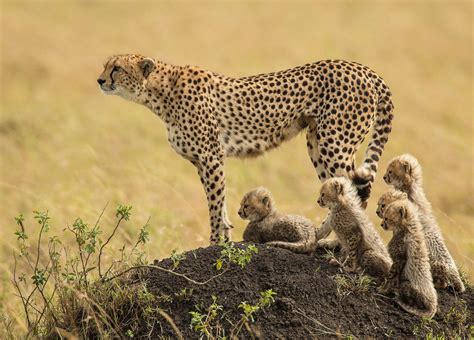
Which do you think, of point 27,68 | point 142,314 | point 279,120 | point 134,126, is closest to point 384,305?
point 142,314

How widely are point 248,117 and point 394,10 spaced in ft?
51.3

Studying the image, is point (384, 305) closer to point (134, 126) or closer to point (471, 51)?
point (134, 126)

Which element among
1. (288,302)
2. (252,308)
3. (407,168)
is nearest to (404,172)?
(407,168)

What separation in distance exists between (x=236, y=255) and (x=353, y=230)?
85 cm

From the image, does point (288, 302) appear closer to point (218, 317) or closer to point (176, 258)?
point (218, 317)

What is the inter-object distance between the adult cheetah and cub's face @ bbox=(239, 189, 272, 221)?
0.45 meters

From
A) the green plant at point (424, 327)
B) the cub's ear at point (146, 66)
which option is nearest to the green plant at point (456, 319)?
the green plant at point (424, 327)

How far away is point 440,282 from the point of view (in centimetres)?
606

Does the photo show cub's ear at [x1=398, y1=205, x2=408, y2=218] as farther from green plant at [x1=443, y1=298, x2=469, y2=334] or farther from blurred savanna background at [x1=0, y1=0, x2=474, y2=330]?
blurred savanna background at [x1=0, y1=0, x2=474, y2=330]

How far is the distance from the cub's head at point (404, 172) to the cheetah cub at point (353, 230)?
295 mm

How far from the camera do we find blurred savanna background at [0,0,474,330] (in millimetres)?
10357

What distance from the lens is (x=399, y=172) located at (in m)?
6.26

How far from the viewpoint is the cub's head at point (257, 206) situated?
6789 mm

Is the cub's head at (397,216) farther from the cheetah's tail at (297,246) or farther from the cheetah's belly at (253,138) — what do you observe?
the cheetah's belly at (253,138)
